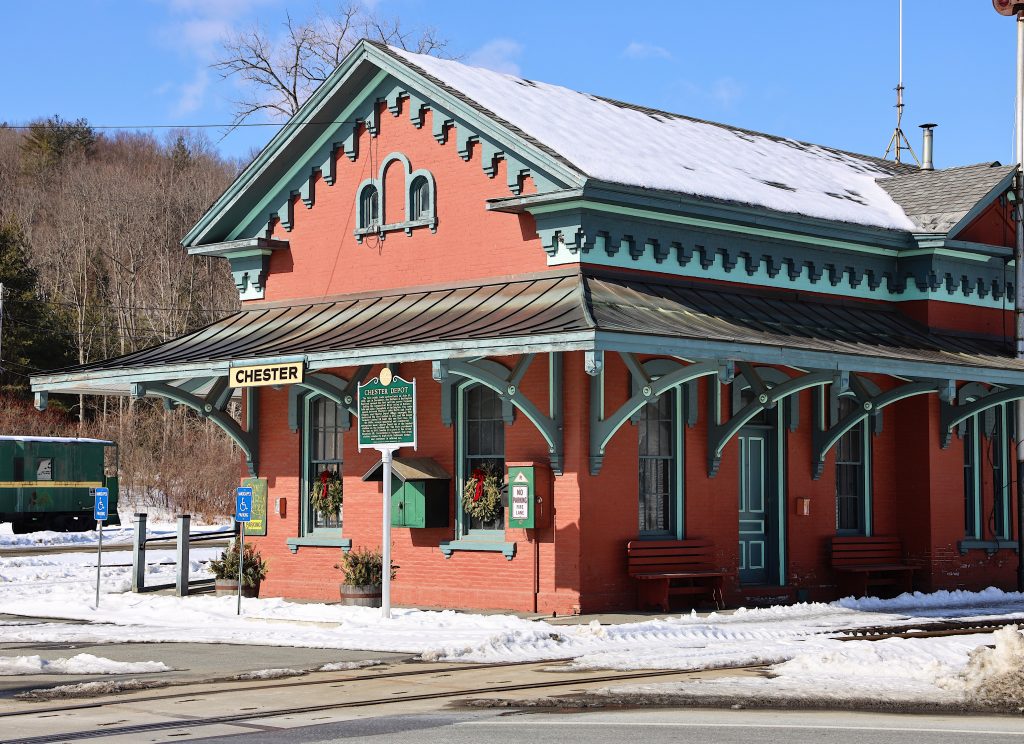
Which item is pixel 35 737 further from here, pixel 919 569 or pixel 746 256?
pixel 919 569

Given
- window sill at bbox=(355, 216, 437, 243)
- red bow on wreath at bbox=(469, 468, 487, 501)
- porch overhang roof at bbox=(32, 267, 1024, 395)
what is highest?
window sill at bbox=(355, 216, 437, 243)

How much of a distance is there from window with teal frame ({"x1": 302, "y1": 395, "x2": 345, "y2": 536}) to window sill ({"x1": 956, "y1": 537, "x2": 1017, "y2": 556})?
9.88m

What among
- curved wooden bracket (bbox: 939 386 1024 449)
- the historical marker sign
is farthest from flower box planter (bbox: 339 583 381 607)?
curved wooden bracket (bbox: 939 386 1024 449)

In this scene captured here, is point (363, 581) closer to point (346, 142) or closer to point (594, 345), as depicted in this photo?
point (594, 345)

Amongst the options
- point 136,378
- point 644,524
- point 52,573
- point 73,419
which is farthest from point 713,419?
point 73,419

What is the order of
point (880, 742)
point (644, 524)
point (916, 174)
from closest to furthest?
point (880, 742) → point (644, 524) → point (916, 174)

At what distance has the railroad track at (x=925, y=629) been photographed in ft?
57.1

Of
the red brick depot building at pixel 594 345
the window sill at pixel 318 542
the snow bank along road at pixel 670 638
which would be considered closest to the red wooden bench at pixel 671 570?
the red brick depot building at pixel 594 345

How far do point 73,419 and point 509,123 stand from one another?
166 feet

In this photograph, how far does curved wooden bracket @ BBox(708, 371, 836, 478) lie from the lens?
2120 centimetres

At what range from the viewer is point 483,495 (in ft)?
69.3

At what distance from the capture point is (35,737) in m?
10.7

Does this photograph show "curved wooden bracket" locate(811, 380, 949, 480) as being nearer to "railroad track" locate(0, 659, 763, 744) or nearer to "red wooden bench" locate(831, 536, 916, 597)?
"red wooden bench" locate(831, 536, 916, 597)

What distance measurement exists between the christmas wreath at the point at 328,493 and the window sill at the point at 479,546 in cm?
235
